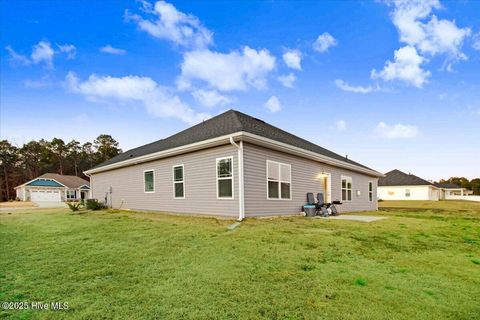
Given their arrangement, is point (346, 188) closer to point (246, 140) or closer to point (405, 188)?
point (246, 140)

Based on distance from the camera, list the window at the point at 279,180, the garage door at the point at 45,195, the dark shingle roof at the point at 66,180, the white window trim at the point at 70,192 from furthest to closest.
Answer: the white window trim at the point at 70,192 < the dark shingle roof at the point at 66,180 < the garage door at the point at 45,195 < the window at the point at 279,180

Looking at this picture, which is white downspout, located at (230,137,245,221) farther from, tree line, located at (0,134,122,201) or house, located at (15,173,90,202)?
tree line, located at (0,134,122,201)

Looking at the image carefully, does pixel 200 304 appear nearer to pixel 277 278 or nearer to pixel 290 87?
pixel 277 278

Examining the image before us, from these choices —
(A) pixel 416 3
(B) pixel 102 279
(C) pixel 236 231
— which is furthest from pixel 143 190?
(A) pixel 416 3

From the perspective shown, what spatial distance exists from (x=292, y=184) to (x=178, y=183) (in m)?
5.10

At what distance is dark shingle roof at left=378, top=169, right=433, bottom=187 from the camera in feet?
133

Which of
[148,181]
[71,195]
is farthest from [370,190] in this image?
[71,195]

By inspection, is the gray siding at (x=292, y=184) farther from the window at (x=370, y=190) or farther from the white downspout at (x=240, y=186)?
the window at (x=370, y=190)

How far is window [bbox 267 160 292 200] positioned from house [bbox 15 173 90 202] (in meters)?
42.9

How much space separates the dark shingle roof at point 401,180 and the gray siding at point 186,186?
39401 millimetres

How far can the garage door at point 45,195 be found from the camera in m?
39.0

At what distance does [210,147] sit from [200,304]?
294 inches

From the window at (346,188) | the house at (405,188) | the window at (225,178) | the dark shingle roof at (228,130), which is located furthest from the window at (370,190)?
the house at (405,188)

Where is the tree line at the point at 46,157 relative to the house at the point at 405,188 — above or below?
above
